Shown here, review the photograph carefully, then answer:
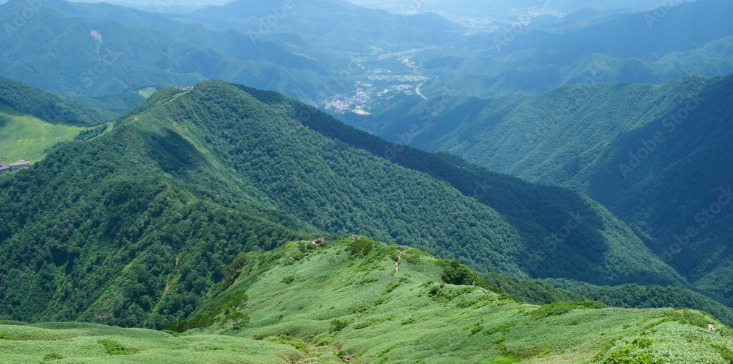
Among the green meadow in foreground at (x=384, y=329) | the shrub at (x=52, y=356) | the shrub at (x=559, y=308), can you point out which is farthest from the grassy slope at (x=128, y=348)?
the shrub at (x=559, y=308)

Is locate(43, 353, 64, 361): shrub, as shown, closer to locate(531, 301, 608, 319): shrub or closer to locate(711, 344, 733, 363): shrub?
locate(531, 301, 608, 319): shrub

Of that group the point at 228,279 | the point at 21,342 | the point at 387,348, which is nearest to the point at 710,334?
the point at 387,348

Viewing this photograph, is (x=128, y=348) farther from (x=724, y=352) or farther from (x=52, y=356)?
(x=724, y=352)

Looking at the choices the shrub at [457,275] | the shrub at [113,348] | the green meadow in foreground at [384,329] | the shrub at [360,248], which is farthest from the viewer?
the shrub at [360,248]

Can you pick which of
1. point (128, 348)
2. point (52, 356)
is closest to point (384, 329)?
point (128, 348)

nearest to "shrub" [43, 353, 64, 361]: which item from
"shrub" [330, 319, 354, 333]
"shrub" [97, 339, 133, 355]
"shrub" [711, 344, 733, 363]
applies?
"shrub" [97, 339, 133, 355]

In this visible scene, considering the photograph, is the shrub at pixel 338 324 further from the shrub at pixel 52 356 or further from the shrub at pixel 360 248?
the shrub at pixel 52 356
